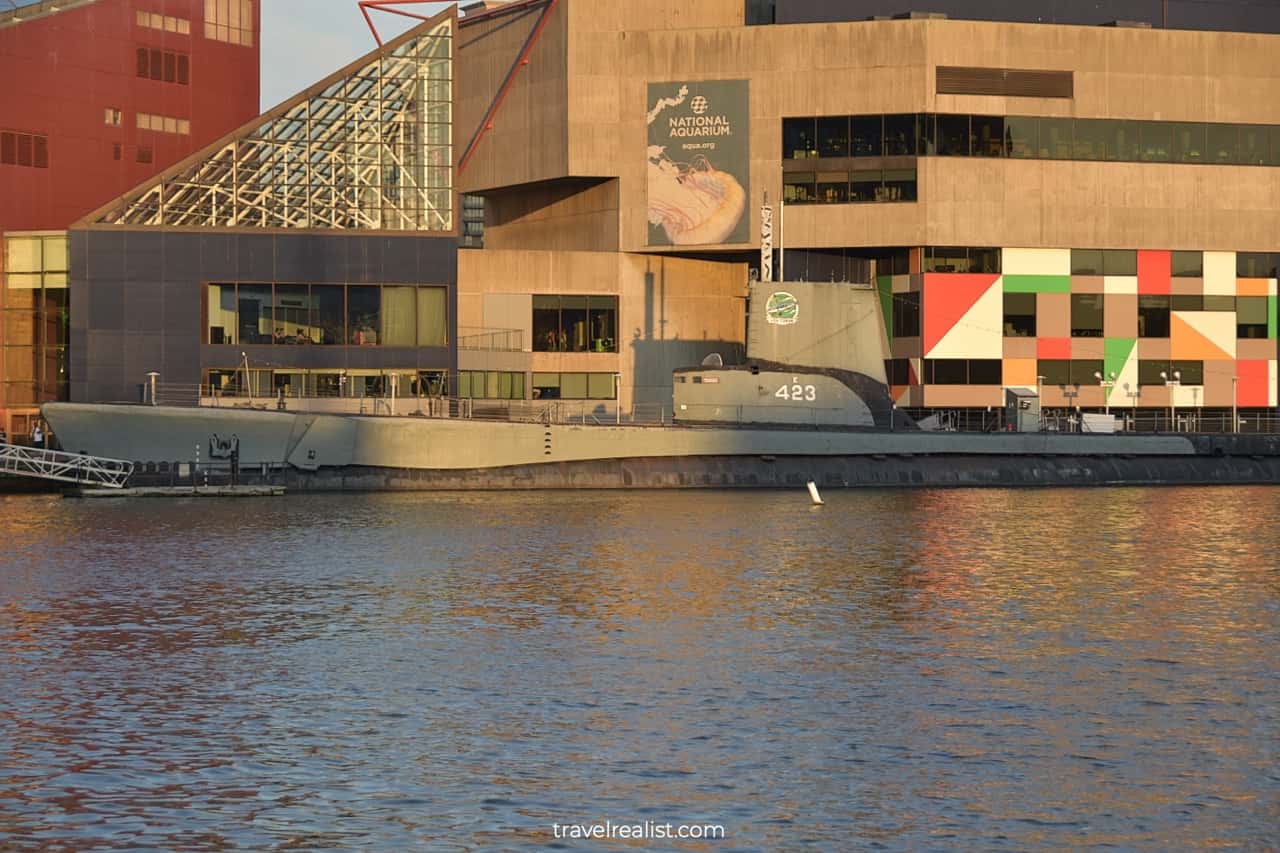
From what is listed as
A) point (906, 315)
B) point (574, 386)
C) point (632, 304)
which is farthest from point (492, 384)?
point (906, 315)

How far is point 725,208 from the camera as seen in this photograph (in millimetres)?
88375

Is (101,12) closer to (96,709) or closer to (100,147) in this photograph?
(100,147)

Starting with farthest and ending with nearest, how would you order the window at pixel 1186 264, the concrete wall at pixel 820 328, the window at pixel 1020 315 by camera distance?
the window at pixel 1186 264 < the window at pixel 1020 315 < the concrete wall at pixel 820 328

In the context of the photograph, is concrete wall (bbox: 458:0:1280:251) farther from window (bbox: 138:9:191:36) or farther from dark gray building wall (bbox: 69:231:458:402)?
window (bbox: 138:9:191:36)

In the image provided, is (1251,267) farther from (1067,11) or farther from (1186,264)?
(1067,11)

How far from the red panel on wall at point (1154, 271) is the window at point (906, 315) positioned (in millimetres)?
12463

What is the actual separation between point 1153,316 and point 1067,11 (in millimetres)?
17349

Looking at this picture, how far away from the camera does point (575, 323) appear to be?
90688 millimetres

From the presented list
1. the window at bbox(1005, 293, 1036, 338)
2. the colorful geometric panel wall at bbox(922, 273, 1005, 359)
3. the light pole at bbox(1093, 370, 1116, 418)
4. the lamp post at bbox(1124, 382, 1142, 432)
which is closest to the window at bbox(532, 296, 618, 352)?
the colorful geometric panel wall at bbox(922, 273, 1005, 359)

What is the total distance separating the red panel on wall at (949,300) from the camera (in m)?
89.1

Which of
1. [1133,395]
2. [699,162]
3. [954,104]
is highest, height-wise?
[954,104]

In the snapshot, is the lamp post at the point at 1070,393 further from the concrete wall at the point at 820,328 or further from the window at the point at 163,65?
the window at the point at 163,65

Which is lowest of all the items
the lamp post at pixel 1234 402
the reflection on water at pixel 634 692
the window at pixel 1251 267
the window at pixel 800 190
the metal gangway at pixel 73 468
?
the reflection on water at pixel 634 692

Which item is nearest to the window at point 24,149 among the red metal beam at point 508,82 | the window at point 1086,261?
the red metal beam at point 508,82
